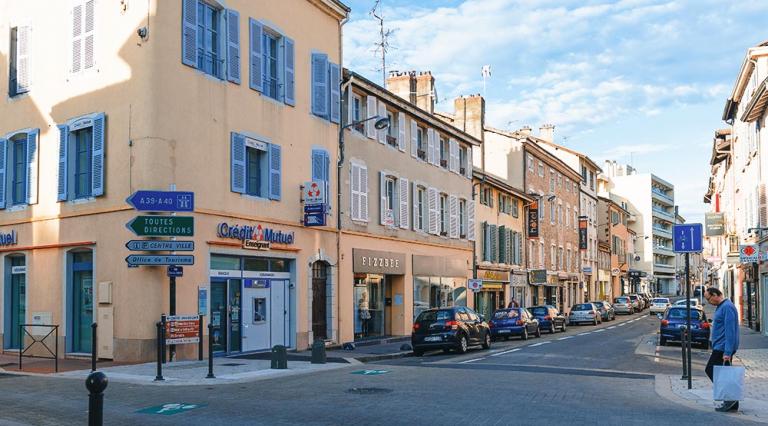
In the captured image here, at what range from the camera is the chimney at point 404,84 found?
3806 cm

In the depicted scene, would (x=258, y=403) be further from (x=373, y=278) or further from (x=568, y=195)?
(x=568, y=195)

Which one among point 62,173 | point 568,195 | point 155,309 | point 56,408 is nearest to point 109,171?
point 62,173

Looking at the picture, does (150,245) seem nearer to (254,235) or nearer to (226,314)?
(226,314)

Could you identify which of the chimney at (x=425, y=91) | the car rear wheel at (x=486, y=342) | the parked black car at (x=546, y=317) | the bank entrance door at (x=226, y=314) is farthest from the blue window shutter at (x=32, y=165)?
the parked black car at (x=546, y=317)

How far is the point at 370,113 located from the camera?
90.2 ft

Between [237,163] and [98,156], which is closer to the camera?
[98,156]

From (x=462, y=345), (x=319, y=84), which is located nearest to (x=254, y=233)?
(x=319, y=84)

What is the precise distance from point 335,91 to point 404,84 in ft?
44.4

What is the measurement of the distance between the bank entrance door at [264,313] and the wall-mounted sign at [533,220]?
89.5 feet

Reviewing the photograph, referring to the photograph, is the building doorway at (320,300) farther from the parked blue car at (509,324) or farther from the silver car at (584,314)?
the silver car at (584,314)

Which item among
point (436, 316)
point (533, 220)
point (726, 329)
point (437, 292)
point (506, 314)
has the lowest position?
point (506, 314)

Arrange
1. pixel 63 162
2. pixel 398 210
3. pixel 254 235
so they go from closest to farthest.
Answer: pixel 63 162 → pixel 254 235 → pixel 398 210

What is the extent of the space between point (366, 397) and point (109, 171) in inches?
391

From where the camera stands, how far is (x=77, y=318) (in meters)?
19.6
